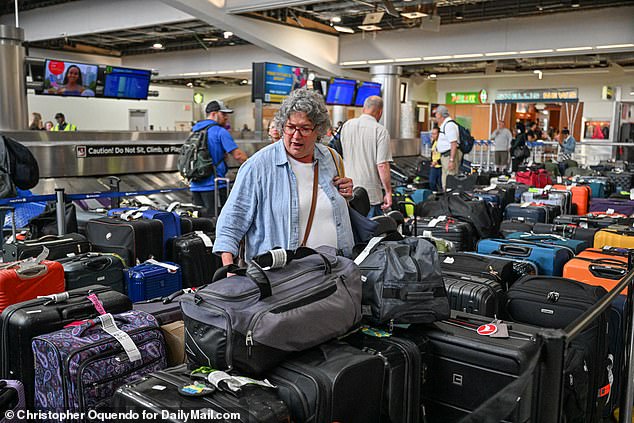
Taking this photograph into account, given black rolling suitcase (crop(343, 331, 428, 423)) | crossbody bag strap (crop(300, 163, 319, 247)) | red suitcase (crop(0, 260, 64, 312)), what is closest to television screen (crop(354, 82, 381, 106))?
red suitcase (crop(0, 260, 64, 312))

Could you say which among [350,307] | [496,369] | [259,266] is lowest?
[496,369]

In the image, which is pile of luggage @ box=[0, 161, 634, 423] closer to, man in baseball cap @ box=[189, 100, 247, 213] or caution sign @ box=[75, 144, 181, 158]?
man in baseball cap @ box=[189, 100, 247, 213]

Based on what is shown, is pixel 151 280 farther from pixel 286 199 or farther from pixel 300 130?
pixel 300 130

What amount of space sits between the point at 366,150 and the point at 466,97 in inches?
833

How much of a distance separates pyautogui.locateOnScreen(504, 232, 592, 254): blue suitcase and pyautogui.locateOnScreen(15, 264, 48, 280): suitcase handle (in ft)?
10.5

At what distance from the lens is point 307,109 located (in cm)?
252

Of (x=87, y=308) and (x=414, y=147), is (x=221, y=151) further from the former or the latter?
(x=414, y=147)

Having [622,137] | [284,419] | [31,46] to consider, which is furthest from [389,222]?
[31,46]

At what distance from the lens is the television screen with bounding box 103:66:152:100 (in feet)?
39.9

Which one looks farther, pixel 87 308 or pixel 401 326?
pixel 87 308

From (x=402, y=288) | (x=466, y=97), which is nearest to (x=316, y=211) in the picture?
(x=402, y=288)

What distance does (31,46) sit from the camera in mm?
19312

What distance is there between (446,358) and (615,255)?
2123 millimetres

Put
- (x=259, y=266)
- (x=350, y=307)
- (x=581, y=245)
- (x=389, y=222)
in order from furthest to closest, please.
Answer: (x=581, y=245) → (x=389, y=222) → (x=350, y=307) → (x=259, y=266)
